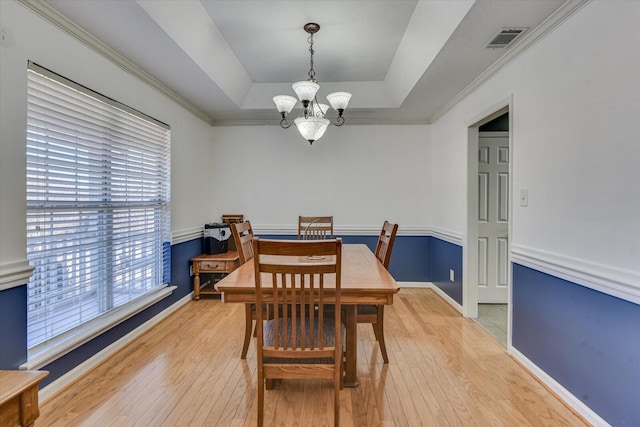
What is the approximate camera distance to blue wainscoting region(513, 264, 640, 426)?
1454 mm

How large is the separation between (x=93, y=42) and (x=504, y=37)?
2772 mm

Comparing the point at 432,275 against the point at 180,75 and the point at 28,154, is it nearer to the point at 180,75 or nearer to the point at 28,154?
the point at 180,75

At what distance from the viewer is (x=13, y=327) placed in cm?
164

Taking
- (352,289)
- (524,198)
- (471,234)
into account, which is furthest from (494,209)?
(352,289)

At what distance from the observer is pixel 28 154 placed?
1.75 meters

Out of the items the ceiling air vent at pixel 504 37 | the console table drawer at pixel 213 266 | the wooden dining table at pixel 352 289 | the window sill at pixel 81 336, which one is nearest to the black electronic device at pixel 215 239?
the console table drawer at pixel 213 266

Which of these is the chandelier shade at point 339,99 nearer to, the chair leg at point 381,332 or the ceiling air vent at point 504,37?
the ceiling air vent at point 504,37

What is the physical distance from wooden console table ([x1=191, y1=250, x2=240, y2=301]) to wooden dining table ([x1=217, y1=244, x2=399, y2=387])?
4.96ft

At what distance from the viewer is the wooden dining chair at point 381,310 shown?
2.08m

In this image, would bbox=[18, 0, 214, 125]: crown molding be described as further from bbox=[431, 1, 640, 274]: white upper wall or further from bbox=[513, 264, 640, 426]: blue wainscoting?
bbox=[513, 264, 640, 426]: blue wainscoting

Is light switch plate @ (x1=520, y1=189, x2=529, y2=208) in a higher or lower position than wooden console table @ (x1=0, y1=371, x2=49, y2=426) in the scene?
higher

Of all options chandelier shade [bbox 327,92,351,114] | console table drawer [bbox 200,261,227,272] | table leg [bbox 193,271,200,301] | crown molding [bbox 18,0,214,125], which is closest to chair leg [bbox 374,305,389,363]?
chandelier shade [bbox 327,92,351,114]

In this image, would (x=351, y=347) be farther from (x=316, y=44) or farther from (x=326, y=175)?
(x=326, y=175)

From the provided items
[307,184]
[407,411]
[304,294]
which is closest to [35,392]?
[304,294]
